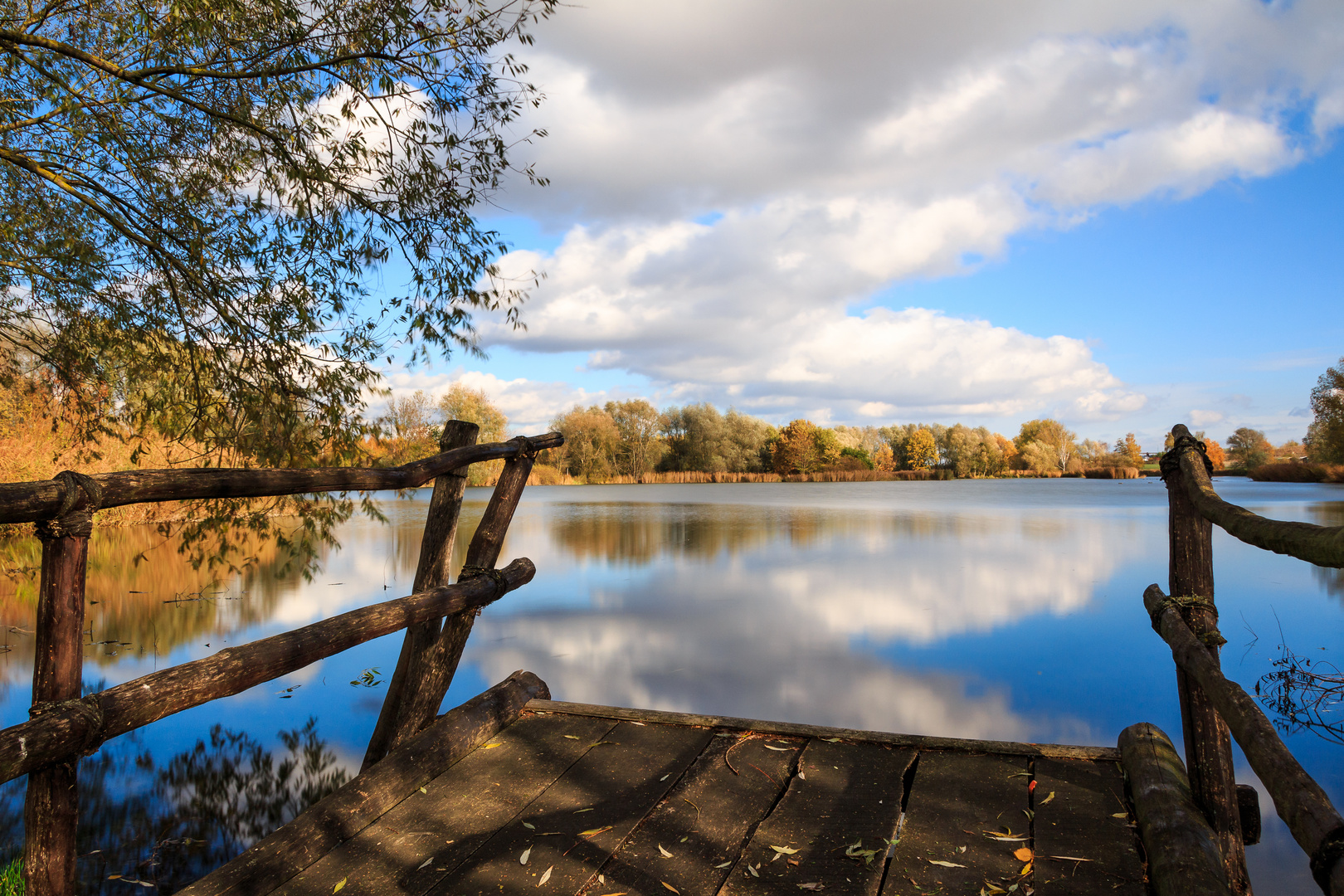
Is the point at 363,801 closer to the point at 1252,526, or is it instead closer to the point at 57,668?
the point at 57,668

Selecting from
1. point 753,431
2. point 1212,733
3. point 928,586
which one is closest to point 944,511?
point 928,586

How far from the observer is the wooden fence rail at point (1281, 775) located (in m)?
1.34

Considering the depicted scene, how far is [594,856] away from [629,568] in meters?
12.3

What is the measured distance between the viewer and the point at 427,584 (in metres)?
3.55

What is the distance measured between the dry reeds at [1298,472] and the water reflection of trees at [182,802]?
54.5 m

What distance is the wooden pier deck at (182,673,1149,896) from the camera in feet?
6.92

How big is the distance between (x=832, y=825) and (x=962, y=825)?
43 centimetres

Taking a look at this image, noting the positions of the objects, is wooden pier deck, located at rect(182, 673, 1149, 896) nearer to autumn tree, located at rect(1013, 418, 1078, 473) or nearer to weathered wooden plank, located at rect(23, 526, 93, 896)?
weathered wooden plank, located at rect(23, 526, 93, 896)

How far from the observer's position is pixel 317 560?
48.4 ft

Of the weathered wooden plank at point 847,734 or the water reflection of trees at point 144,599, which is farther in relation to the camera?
the water reflection of trees at point 144,599

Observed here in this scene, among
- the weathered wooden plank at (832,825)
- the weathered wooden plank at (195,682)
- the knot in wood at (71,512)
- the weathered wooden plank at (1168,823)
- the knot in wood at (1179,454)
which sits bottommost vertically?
the weathered wooden plank at (832,825)

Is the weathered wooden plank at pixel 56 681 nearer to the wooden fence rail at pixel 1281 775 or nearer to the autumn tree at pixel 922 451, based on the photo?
the wooden fence rail at pixel 1281 775

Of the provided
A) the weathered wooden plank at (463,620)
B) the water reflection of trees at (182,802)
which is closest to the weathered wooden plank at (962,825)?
the weathered wooden plank at (463,620)

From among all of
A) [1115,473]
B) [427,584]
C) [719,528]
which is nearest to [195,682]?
[427,584]
